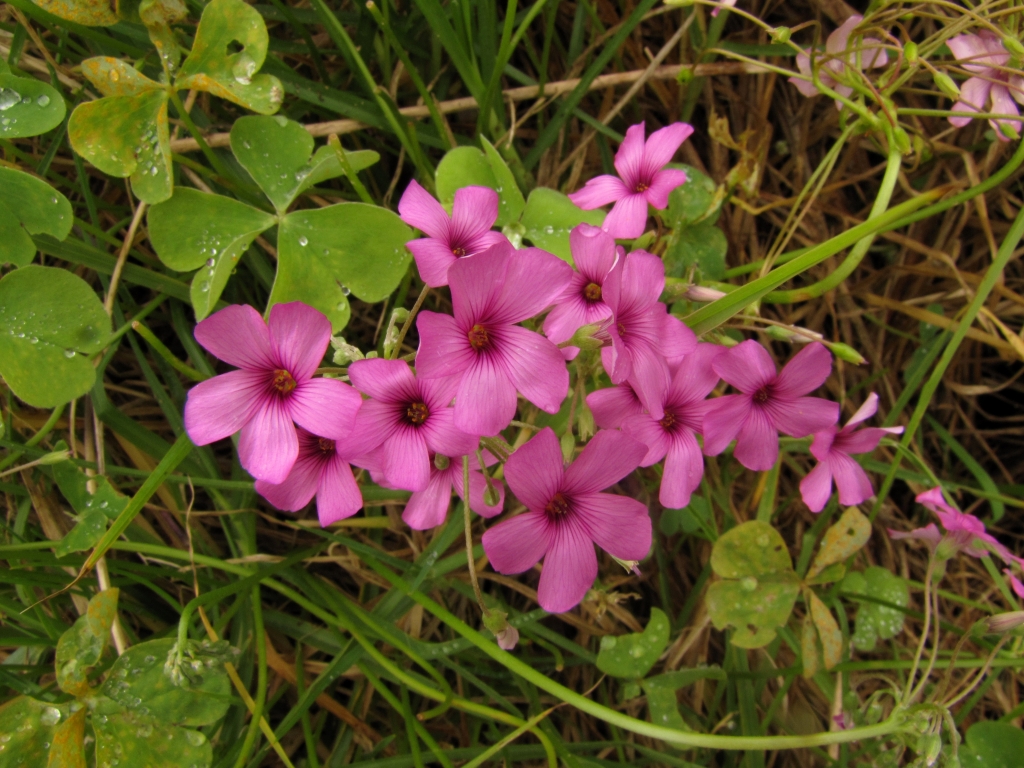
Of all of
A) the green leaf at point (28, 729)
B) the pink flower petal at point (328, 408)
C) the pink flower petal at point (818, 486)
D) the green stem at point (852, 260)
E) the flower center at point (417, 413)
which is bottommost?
the green leaf at point (28, 729)

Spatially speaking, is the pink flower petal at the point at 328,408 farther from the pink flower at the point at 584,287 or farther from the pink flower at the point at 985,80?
the pink flower at the point at 985,80

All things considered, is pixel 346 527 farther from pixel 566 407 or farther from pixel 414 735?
pixel 566 407

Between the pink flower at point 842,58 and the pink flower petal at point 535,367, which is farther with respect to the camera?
the pink flower at point 842,58

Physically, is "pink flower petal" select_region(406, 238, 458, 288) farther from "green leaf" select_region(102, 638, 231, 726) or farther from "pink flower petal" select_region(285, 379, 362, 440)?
"green leaf" select_region(102, 638, 231, 726)

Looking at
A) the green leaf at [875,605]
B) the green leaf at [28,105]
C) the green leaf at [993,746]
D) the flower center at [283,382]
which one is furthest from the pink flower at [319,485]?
the green leaf at [993,746]

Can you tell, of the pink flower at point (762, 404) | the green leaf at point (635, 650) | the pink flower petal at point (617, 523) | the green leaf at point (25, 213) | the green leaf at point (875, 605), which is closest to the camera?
the pink flower petal at point (617, 523)

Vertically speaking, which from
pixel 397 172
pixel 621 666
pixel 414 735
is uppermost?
pixel 397 172

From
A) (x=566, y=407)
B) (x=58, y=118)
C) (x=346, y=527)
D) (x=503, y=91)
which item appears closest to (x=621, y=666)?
(x=566, y=407)
